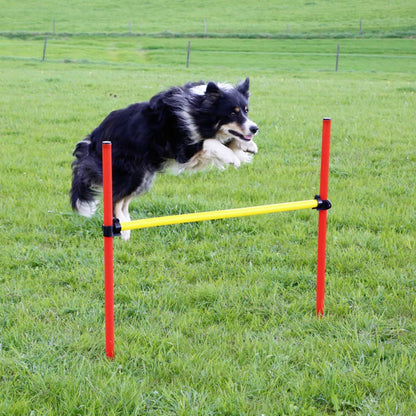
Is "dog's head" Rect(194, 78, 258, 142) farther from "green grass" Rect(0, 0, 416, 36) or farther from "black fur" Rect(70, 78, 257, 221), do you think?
"green grass" Rect(0, 0, 416, 36)

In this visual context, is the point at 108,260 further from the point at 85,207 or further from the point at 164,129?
the point at 85,207

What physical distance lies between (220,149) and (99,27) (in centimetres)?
5222

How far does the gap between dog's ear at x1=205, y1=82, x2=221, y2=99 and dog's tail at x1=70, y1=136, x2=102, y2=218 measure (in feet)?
4.45

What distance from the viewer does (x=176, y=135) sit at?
5.09m

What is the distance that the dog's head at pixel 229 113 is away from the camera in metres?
4.95

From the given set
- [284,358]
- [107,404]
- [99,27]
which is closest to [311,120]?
[284,358]

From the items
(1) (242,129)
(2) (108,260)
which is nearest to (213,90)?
(1) (242,129)

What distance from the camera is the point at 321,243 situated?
396 cm

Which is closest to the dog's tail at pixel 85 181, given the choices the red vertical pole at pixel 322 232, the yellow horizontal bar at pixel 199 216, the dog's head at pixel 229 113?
the dog's head at pixel 229 113

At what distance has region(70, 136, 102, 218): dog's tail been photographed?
210 inches

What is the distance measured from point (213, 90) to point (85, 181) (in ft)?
5.41

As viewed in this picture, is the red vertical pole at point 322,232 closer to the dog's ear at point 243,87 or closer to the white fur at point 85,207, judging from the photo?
the dog's ear at point 243,87

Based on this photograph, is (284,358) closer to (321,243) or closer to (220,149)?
(321,243)

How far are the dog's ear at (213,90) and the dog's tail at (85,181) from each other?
53.4 inches
